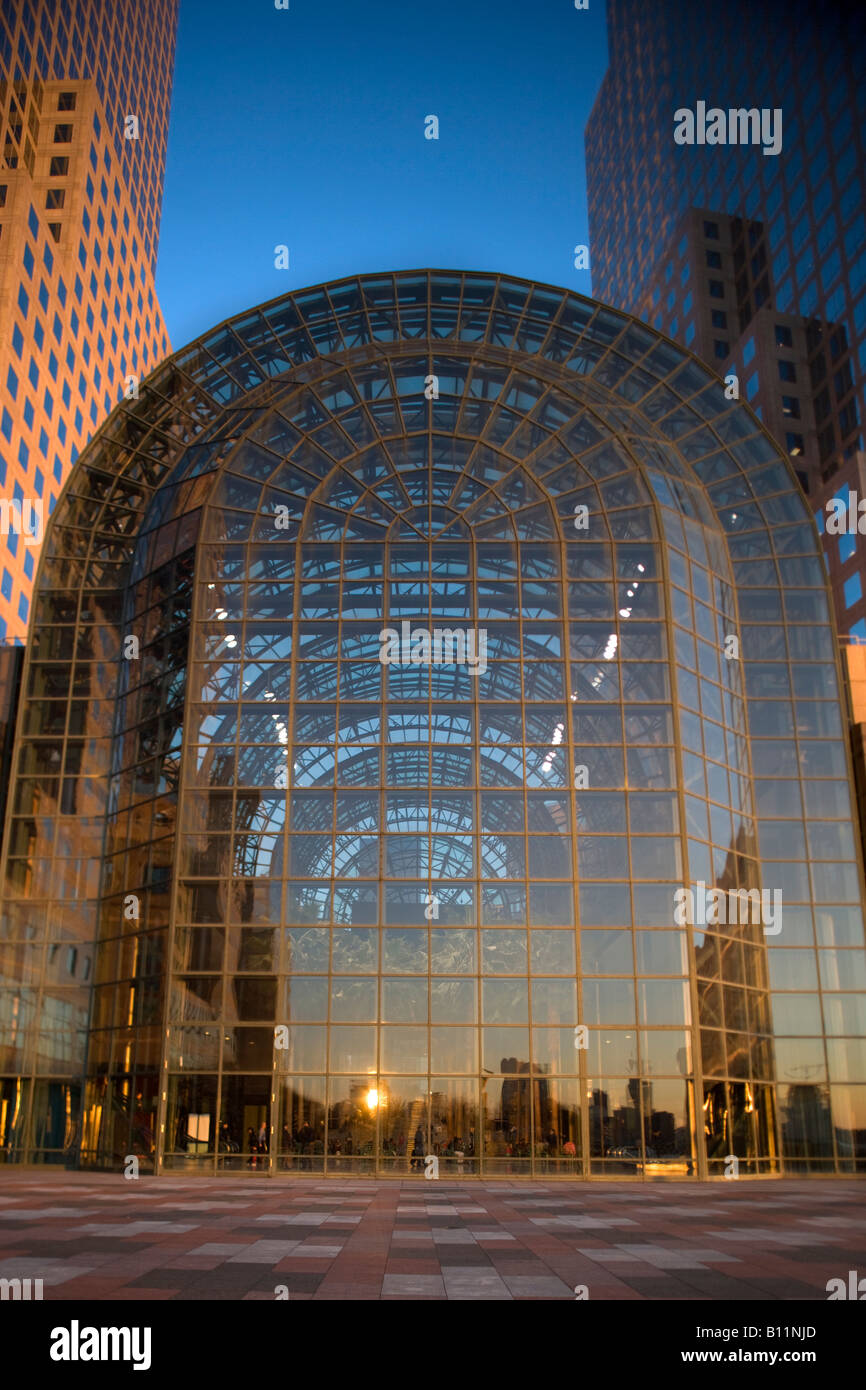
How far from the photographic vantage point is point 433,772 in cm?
3145

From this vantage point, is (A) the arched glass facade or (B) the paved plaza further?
(A) the arched glass facade

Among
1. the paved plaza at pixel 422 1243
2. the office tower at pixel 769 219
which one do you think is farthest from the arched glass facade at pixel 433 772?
the office tower at pixel 769 219

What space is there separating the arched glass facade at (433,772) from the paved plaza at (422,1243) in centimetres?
481

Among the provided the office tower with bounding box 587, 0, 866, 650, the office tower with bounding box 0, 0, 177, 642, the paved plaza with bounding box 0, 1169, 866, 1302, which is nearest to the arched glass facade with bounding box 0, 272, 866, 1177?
the paved plaza with bounding box 0, 1169, 866, 1302

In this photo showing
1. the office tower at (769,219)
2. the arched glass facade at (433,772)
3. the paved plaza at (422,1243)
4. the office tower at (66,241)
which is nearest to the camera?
the paved plaza at (422,1243)

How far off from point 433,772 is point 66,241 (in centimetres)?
6541

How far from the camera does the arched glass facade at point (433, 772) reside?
29.4 meters

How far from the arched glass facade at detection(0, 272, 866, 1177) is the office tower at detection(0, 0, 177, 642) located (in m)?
27.0

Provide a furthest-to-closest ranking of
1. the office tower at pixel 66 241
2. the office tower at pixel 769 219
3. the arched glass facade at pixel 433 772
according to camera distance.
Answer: the office tower at pixel 769 219
the office tower at pixel 66 241
the arched glass facade at pixel 433 772

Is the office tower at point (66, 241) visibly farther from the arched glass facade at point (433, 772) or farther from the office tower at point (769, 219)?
the office tower at point (769, 219)

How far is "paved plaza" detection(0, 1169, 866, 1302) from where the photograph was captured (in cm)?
1138

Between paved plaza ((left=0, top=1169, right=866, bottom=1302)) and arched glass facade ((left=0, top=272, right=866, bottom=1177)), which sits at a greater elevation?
arched glass facade ((left=0, top=272, right=866, bottom=1177))

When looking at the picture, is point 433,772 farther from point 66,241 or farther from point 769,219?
point 769,219

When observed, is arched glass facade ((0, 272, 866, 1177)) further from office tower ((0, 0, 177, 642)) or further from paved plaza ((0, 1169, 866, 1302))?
office tower ((0, 0, 177, 642))
